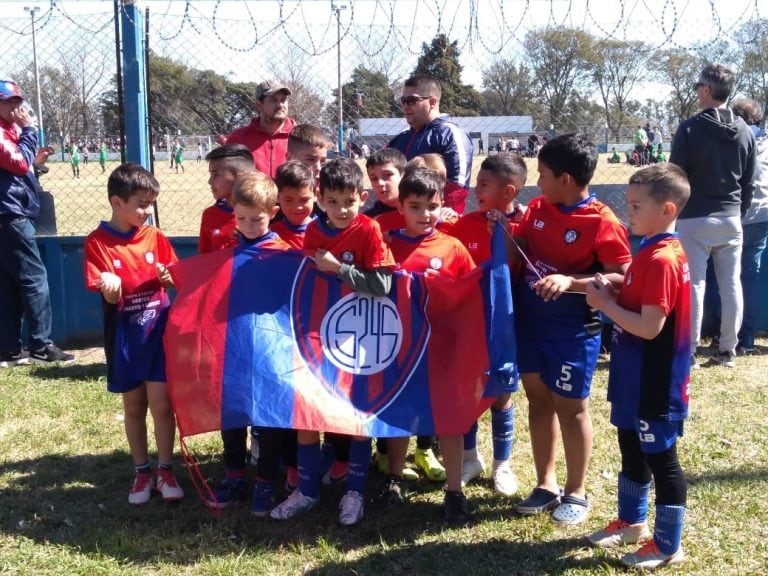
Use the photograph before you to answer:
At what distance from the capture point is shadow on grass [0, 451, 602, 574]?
340 cm

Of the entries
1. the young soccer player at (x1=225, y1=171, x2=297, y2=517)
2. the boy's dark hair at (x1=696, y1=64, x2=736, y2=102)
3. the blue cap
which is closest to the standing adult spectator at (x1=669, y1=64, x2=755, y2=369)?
the boy's dark hair at (x1=696, y1=64, x2=736, y2=102)

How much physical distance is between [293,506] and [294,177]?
162 cm

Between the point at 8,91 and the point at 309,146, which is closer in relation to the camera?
the point at 309,146

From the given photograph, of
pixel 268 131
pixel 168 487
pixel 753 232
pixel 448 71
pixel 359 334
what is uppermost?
pixel 448 71

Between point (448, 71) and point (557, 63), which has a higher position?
point (557, 63)

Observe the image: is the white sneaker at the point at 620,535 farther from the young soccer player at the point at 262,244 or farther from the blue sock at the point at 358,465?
the young soccer player at the point at 262,244

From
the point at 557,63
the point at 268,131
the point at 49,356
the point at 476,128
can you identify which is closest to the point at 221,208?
the point at 268,131

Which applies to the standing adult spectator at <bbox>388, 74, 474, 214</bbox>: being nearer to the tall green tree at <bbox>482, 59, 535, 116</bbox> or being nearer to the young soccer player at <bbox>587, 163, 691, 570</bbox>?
the young soccer player at <bbox>587, 163, 691, 570</bbox>

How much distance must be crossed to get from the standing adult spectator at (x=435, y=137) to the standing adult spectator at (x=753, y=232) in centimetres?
326

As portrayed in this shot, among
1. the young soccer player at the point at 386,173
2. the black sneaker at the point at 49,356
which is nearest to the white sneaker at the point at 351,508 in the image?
the young soccer player at the point at 386,173

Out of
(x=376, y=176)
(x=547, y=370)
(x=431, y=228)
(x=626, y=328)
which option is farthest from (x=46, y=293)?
(x=626, y=328)

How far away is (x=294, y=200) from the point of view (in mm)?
3828

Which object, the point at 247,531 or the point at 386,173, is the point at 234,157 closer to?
the point at 386,173

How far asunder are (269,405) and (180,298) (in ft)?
2.29
